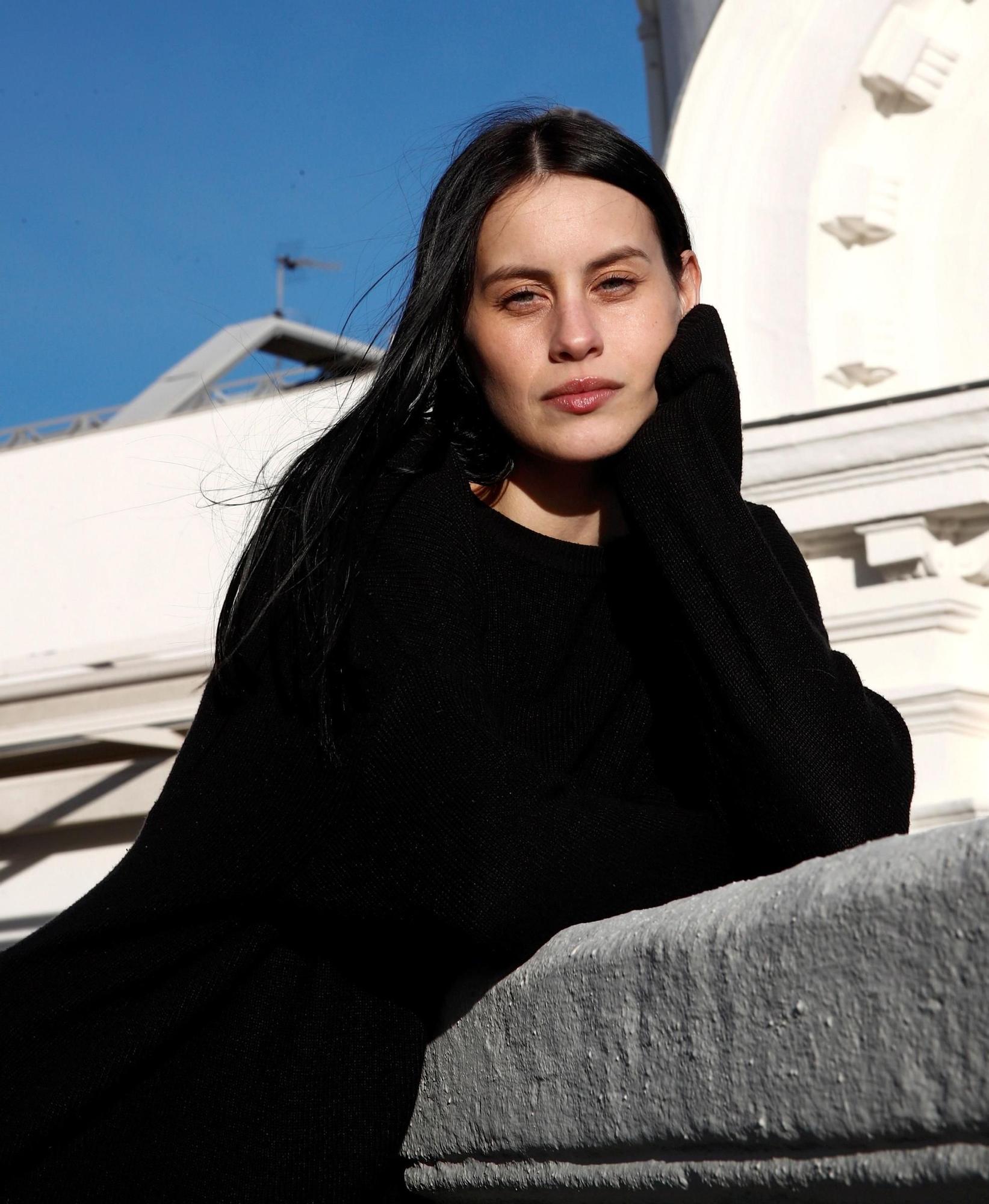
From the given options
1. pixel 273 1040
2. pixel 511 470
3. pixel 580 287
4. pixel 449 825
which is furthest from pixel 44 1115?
pixel 580 287

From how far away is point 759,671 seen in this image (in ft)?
4.92

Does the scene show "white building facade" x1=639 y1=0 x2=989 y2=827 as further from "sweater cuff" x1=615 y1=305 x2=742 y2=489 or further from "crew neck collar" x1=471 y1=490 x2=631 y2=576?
"crew neck collar" x1=471 y1=490 x2=631 y2=576

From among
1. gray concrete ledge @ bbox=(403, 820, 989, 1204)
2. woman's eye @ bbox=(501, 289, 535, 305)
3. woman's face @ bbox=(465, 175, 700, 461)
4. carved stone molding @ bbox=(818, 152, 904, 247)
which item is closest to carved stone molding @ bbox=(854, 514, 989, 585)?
carved stone molding @ bbox=(818, 152, 904, 247)

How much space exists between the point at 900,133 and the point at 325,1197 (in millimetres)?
A: 4117

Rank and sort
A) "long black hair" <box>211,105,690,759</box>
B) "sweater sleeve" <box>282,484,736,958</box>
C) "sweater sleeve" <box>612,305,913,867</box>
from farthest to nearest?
"long black hair" <box>211,105,690,759</box> < "sweater sleeve" <box>612,305,913,867</box> < "sweater sleeve" <box>282,484,736,958</box>

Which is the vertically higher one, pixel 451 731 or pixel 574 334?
pixel 574 334

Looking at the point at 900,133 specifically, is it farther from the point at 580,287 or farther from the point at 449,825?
the point at 449,825

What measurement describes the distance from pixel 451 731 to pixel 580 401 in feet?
1.68

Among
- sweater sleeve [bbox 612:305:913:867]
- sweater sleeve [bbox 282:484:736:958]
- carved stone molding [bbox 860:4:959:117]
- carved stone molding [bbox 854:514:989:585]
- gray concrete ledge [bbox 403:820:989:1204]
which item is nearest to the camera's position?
gray concrete ledge [bbox 403:820:989:1204]

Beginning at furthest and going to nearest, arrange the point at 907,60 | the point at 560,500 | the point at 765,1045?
the point at 907,60 < the point at 560,500 < the point at 765,1045

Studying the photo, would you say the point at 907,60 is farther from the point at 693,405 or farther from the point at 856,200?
the point at 693,405

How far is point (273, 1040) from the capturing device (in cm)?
138

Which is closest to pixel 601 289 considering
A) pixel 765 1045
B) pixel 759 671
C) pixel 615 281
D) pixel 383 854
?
pixel 615 281

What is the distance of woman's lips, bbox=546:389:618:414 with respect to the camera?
1.76m
